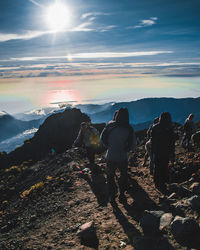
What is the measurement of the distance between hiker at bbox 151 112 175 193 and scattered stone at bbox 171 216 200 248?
103 inches

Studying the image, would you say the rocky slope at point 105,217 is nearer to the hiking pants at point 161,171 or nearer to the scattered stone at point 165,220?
the scattered stone at point 165,220

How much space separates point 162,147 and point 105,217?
9.13 feet

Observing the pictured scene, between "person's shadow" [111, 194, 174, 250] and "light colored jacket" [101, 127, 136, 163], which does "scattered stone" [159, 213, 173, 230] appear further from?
"light colored jacket" [101, 127, 136, 163]

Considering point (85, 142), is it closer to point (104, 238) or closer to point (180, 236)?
point (104, 238)

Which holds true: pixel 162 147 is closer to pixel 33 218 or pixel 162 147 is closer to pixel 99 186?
pixel 99 186

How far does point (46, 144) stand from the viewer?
3888cm

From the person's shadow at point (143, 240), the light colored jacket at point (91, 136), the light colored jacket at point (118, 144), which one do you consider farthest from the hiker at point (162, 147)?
the light colored jacket at point (91, 136)


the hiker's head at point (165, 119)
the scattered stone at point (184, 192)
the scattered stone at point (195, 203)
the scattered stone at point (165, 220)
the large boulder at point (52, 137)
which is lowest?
the large boulder at point (52, 137)

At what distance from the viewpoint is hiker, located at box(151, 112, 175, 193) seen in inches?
255

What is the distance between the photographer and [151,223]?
4.66m

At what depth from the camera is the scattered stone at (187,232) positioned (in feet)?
12.9

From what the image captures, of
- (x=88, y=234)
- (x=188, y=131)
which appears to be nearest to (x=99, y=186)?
(x=88, y=234)

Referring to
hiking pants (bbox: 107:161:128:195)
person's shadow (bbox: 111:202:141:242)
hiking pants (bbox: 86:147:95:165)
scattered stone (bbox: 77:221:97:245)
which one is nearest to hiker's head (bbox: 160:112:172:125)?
hiking pants (bbox: 107:161:128:195)

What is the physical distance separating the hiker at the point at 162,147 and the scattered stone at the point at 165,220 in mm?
2081
